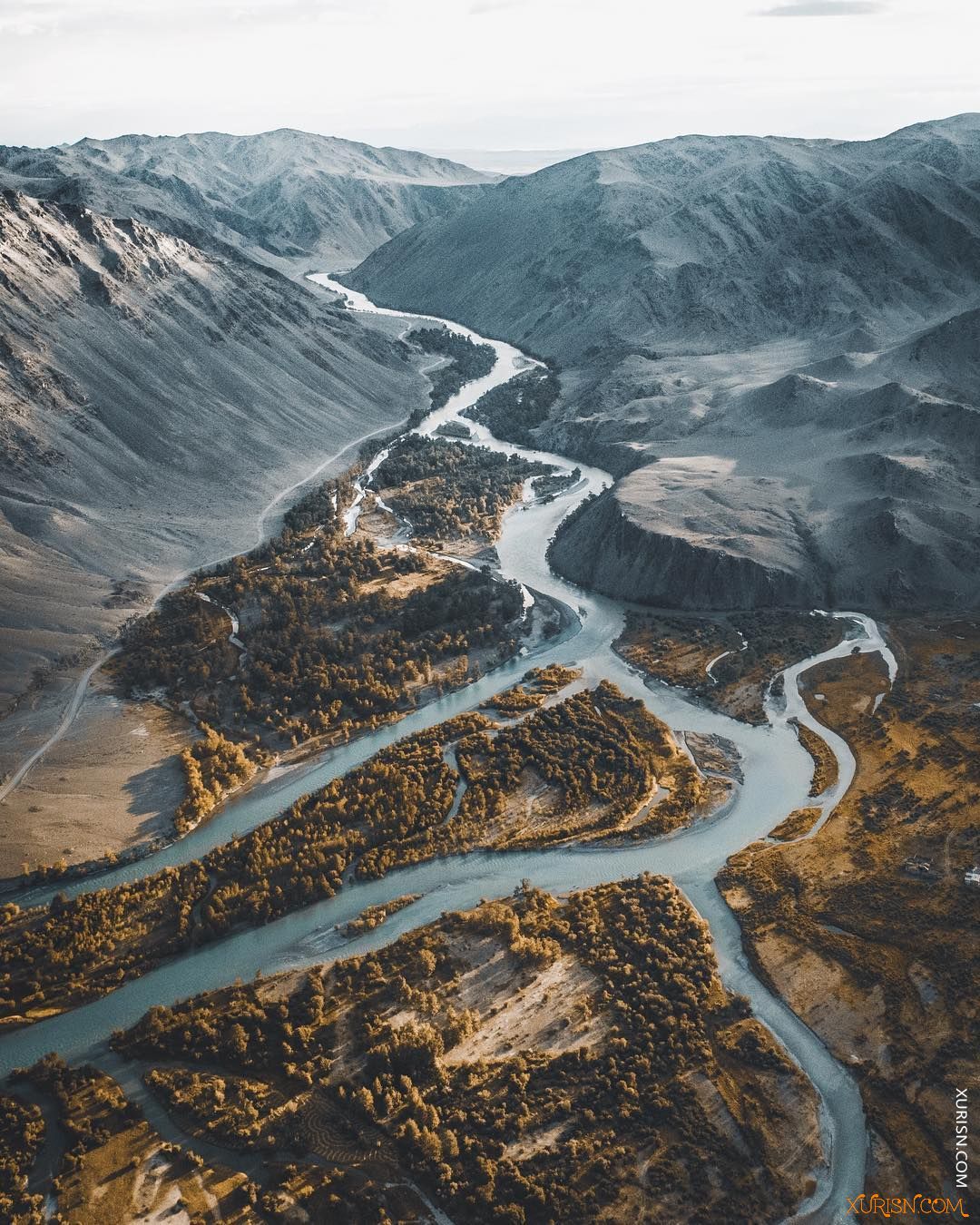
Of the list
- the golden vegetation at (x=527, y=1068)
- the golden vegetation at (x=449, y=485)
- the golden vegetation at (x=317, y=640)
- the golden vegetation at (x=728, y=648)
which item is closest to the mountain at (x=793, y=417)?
the golden vegetation at (x=728, y=648)

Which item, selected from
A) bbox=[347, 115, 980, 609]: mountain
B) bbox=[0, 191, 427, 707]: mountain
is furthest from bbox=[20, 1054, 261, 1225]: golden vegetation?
bbox=[347, 115, 980, 609]: mountain

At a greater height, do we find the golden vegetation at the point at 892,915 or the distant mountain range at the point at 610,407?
the distant mountain range at the point at 610,407

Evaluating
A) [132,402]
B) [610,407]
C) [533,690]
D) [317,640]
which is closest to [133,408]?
[132,402]

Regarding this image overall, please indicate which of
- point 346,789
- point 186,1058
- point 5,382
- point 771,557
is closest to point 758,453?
point 771,557

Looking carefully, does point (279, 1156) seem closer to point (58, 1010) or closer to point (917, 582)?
point (58, 1010)

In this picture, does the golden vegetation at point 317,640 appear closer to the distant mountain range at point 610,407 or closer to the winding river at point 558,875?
the winding river at point 558,875

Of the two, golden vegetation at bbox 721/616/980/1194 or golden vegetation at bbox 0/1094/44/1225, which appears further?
golden vegetation at bbox 721/616/980/1194

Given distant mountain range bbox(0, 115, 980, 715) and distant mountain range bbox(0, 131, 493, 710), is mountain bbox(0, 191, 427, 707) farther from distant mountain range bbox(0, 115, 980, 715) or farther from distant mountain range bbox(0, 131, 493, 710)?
distant mountain range bbox(0, 115, 980, 715)
